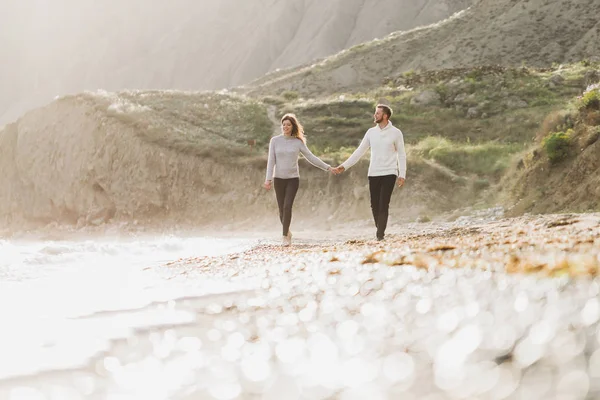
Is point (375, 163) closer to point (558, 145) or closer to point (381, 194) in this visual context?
point (381, 194)

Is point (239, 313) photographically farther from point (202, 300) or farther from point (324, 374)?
point (324, 374)

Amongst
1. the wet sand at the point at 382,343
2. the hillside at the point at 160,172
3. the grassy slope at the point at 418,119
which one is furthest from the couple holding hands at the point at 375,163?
the grassy slope at the point at 418,119

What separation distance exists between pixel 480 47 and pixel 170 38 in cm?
6957

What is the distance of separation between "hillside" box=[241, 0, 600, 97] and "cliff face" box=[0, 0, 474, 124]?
32.5 m

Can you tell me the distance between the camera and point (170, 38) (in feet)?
338

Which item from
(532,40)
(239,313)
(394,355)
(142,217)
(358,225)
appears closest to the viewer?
(394,355)

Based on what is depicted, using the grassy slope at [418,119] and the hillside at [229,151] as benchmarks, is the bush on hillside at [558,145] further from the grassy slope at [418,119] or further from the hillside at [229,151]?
the grassy slope at [418,119]

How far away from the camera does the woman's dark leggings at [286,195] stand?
8.81 meters

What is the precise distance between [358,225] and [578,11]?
134ft

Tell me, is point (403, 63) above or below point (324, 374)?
above

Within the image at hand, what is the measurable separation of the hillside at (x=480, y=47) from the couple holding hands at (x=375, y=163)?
3474 centimetres

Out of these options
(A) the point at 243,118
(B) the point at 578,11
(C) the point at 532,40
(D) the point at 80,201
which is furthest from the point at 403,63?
(D) the point at 80,201

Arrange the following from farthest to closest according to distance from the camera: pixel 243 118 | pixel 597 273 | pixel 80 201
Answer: pixel 243 118 → pixel 80 201 → pixel 597 273

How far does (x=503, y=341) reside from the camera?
1.77 meters
